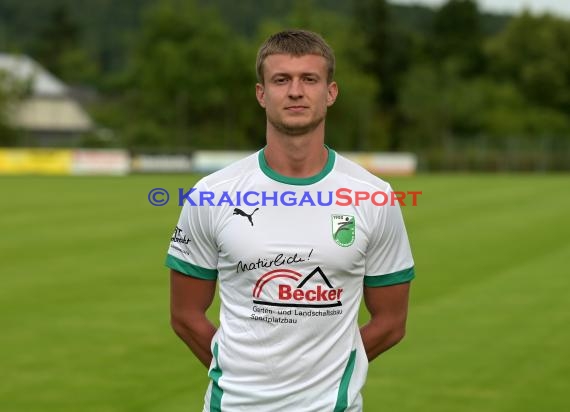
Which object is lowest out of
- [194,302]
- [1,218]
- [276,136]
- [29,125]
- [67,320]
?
[29,125]

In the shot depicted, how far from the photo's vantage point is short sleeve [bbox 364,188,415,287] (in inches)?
157

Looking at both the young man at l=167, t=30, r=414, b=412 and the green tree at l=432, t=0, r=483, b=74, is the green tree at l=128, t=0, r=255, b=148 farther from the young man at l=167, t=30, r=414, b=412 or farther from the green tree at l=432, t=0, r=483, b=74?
the young man at l=167, t=30, r=414, b=412

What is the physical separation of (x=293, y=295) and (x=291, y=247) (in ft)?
0.56

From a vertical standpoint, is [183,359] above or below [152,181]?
above

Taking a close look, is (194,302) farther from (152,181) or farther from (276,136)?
(152,181)

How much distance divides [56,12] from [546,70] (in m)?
77.6

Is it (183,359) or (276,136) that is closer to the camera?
(276,136)

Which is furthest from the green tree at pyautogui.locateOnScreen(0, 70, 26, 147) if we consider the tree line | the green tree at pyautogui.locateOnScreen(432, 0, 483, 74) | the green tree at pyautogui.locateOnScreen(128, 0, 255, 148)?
the green tree at pyautogui.locateOnScreen(432, 0, 483, 74)

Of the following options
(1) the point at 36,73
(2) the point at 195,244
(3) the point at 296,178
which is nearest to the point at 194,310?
(2) the point at 195,244

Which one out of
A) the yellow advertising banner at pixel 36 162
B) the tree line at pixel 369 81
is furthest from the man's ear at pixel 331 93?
the tree line at pixel 369 81

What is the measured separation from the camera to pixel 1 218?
25281 millimetres

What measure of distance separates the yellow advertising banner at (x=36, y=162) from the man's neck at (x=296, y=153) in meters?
51.9

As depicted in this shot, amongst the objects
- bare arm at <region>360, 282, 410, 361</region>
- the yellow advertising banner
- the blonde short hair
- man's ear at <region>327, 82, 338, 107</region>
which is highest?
the blonde short hair

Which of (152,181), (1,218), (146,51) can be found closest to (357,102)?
(146,51)
